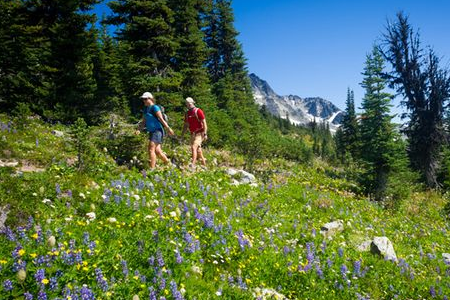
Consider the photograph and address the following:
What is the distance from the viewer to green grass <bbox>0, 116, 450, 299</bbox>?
3817 mm

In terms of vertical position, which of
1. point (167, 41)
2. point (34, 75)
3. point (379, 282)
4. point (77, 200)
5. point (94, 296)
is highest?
point (167, 41)

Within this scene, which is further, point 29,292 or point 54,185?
point 54,185

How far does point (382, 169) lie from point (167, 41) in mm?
14606

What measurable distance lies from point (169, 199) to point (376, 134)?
51.1 ft

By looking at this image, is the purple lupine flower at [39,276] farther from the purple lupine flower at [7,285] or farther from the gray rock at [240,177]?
the gray rock at [240,177]

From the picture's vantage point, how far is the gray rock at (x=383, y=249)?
24.1 ft

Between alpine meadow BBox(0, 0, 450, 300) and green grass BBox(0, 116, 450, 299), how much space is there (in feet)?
0.10

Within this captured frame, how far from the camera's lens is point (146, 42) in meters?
18.0

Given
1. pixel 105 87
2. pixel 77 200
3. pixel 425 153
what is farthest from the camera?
pixel 105 87

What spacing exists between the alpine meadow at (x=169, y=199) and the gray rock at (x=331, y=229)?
6 cm

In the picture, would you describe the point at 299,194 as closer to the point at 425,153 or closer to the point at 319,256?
the point at 319,256

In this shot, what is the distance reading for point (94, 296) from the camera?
342cm

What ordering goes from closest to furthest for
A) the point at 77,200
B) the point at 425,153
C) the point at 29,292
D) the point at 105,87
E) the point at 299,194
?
the point at 29,292
the point at 77,200
the point at 299,194
the point at 425,153
the point at 105,87

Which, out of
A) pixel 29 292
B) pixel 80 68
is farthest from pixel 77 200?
pixel 80 68
